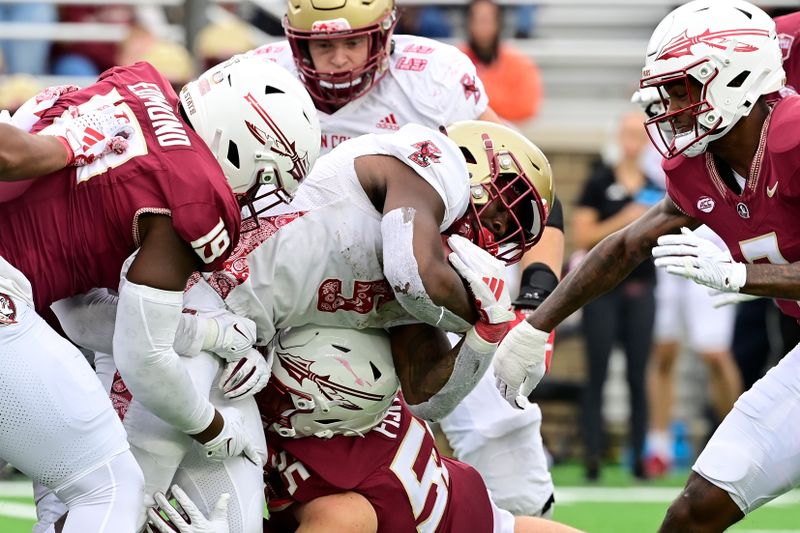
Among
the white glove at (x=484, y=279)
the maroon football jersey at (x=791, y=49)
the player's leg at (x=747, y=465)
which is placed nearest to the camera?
the white glove at (x=484, y=279)

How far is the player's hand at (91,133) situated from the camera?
336cm

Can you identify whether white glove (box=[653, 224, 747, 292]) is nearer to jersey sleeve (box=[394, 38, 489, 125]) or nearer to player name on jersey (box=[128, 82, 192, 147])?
jersey sleeve (box=[394, 38, 489, 125])

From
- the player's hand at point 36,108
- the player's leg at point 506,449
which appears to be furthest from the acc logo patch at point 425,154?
the player's leg at point 506,449

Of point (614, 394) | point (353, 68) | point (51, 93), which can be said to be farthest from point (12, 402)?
point (614, 394)

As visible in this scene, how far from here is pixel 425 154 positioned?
368 cm

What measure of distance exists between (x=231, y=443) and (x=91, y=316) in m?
0.54

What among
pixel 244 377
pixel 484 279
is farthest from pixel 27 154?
pixel 484 279

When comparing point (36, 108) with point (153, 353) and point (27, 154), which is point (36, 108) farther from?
point (153, 353)

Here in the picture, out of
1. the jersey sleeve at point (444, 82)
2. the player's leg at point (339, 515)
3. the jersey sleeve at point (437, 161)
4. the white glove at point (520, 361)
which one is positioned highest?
the jersey sleeve at point (437, 161)

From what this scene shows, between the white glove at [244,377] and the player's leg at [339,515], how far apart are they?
0.40 meters

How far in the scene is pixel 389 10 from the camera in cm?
480

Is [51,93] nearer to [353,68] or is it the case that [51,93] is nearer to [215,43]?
[353,68]

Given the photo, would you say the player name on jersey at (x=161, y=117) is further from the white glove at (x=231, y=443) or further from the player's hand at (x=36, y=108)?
the white glove at (x=231, y=443)

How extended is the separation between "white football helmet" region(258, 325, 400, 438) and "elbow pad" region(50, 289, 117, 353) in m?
0.48
